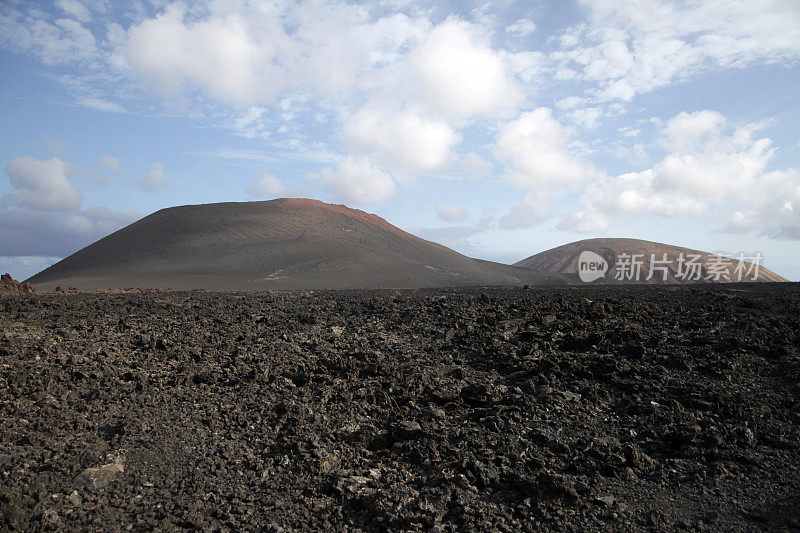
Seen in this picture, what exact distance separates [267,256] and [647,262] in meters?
59.5

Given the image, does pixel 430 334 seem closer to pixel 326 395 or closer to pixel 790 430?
pixel 326 395

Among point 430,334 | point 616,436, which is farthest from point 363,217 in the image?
point 616,436

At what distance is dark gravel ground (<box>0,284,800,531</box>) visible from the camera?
184 inches

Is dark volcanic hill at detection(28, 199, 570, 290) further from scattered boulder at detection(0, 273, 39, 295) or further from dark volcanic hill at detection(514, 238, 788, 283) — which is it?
dark volcanic hill at detection(514, 238, 788, 283)

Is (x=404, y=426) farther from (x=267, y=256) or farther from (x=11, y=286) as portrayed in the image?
(x=267, y=256)

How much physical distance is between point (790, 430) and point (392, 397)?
4.86 meters

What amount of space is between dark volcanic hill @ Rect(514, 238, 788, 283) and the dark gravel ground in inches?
2518

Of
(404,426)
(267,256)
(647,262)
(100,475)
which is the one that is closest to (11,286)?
(100,475)

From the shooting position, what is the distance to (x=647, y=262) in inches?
3103

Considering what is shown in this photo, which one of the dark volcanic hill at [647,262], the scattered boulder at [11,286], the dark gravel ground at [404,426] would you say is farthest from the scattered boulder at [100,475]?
the dark volcanic hill at [647,262]

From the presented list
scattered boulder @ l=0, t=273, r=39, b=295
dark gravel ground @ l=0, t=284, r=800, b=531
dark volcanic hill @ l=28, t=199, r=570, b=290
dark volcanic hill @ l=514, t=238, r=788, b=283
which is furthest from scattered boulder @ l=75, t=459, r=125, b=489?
dark volcanic hill @ l=514, t=238, r=788, b=283

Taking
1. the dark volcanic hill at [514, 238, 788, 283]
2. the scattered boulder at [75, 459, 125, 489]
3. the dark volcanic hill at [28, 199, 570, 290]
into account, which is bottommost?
the scattered boulder at [75, 459, 125, 489]

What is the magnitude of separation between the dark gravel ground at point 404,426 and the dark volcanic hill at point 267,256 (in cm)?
2827

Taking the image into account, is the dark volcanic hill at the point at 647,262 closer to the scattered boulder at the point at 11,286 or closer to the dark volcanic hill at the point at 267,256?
the dark volcanic hill at the point at 267,256
